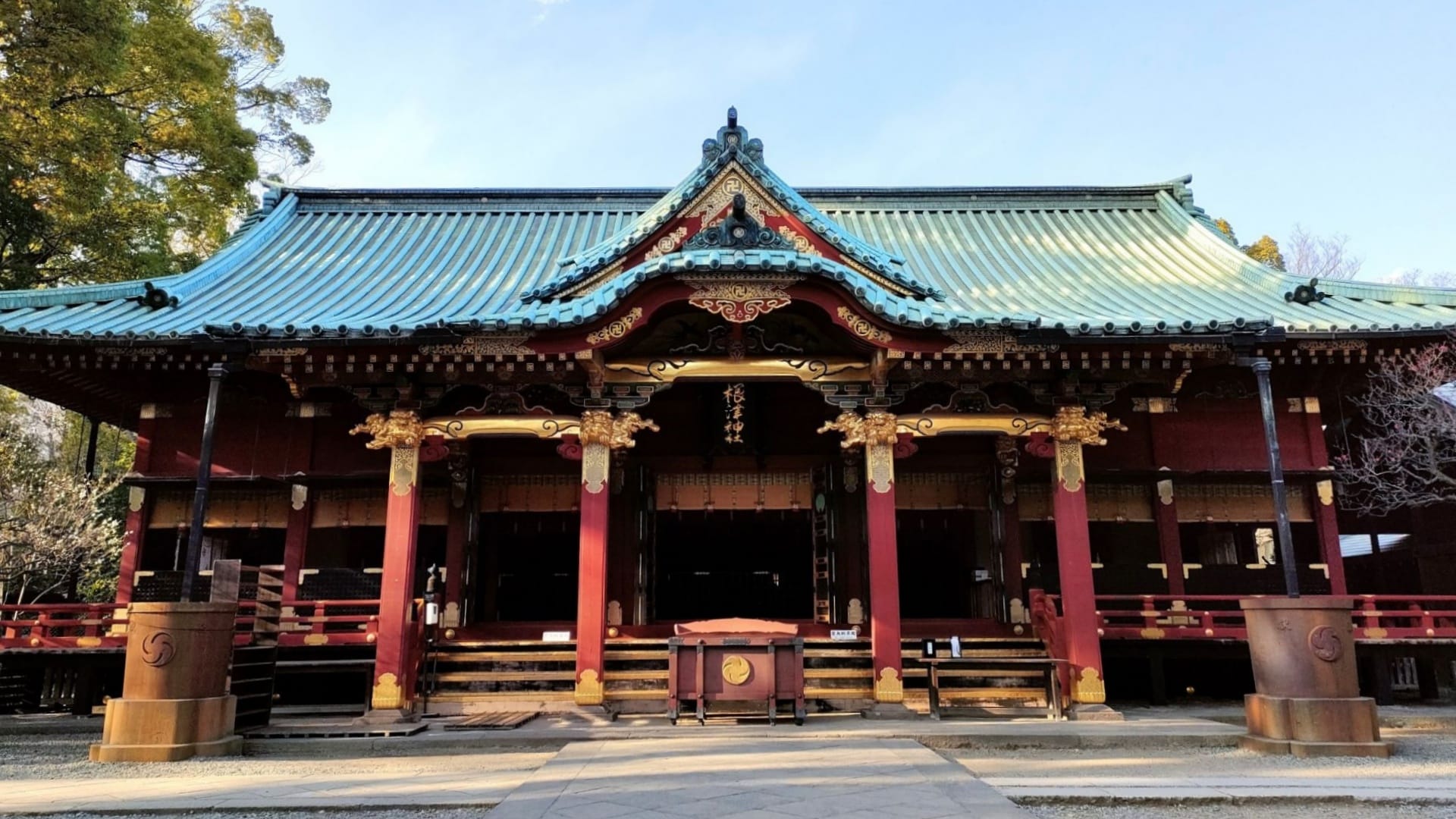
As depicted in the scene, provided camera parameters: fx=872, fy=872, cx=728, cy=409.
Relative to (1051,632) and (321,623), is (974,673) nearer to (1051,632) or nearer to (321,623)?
(1051,632)

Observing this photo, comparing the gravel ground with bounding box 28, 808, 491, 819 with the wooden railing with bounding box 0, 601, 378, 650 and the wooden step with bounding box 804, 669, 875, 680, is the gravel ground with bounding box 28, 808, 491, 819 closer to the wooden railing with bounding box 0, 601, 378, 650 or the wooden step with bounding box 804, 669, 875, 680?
the wooden railing with bounding box 0, 601, 378, 650

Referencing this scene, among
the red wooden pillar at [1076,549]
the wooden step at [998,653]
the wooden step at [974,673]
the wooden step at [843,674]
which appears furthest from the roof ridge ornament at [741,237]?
the wooden step at [974,673]

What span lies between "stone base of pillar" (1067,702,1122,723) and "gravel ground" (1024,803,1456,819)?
3.61 m

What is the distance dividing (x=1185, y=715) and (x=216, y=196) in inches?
867

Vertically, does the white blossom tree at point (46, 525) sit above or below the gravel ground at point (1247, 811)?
above

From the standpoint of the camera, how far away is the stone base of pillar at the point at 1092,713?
9844mm

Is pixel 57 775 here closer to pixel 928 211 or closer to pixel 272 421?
pixel 272 421

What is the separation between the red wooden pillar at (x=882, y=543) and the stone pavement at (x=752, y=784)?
2.11m

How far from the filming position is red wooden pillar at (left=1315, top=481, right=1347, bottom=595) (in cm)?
1277

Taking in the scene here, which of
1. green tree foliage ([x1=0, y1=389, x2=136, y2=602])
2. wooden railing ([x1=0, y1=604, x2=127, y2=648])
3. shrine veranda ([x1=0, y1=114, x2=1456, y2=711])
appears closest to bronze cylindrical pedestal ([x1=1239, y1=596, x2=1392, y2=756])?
shrine veranda ([x1=0, y1=114, x2=1456, y2=711])

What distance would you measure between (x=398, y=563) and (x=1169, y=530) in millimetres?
10958

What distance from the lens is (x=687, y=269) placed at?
34.1ft

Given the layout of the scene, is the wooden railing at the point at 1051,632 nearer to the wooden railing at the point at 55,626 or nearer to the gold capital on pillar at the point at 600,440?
the gold capital on pillar at the point at 600,440

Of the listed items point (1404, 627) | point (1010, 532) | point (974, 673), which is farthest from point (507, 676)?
point (1404, 627)
